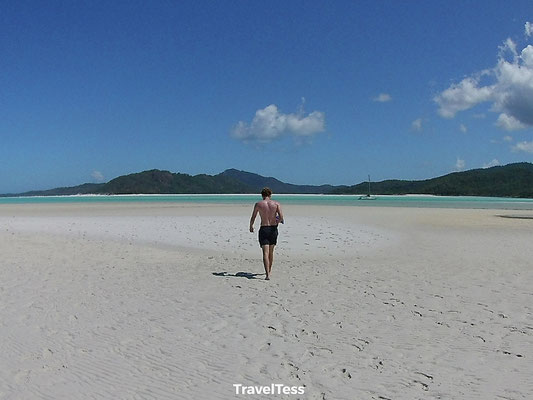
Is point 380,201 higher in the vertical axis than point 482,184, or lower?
lower

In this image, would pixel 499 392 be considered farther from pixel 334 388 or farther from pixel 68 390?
pixel 68 390

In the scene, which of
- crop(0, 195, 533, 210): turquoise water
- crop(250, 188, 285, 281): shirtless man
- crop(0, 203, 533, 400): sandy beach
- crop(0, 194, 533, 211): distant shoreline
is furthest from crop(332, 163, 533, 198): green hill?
crop(250, 188, 285, 281): shirtless man

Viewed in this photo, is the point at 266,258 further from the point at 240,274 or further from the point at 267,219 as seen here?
the point at 240,274

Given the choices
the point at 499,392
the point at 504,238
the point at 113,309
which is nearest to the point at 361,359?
the point at 499,392

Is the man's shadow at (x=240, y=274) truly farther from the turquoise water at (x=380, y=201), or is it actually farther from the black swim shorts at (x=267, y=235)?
the turquoise water at (x=380, y=201)

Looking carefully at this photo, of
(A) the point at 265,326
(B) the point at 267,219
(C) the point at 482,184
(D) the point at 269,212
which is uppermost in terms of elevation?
(C) the point at 482,184

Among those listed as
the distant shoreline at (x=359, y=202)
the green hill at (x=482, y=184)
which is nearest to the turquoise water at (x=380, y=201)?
the distant shoreline at (x=359, y=202)

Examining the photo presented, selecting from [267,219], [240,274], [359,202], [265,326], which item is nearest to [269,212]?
[267,219]

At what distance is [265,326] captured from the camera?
21.2ft

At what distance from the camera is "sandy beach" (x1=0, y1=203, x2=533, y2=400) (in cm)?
456

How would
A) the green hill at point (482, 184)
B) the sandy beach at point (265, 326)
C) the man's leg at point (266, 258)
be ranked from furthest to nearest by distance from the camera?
the green hill at point (482, 184)
the man's leg at point (266, 258)
the sandy beach at point (265, 326)

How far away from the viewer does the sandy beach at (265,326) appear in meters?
4.56

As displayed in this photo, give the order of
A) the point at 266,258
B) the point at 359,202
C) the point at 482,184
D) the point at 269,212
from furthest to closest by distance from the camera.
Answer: the point at 482,184, the point at 359,202, the point at 266,258, the point at 269,212

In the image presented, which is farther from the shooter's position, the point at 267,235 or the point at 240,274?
the point at 240,274
